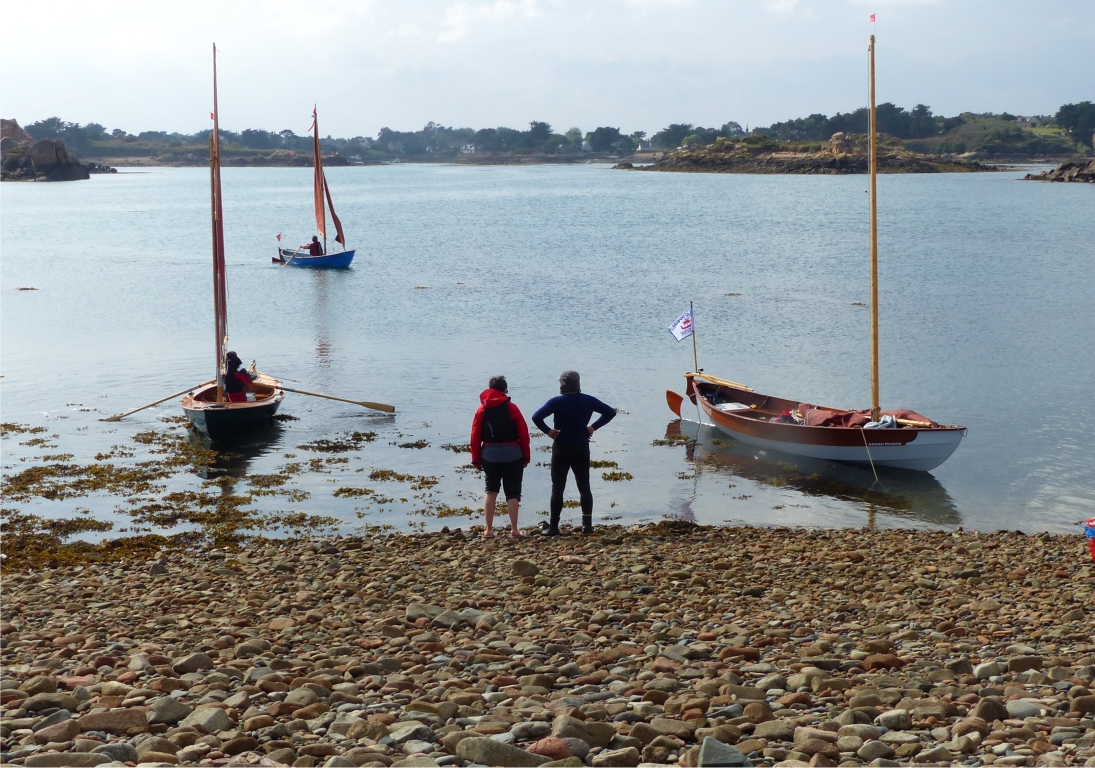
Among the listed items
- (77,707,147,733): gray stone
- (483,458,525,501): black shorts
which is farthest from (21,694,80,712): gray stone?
(483,458,525,501): black shorts

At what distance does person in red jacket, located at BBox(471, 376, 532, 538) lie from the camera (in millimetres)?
12961

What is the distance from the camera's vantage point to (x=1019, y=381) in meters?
29.1

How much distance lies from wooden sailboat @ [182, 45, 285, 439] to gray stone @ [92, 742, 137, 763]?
53.7ft

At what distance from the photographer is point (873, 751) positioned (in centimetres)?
595

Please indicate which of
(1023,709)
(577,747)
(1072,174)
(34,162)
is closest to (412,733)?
(577,747)

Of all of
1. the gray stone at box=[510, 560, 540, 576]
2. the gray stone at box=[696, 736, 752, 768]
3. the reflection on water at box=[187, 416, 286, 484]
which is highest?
the gray stone at box=[696, 736, 752, 768]

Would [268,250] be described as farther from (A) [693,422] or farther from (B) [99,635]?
(B) [99,635]

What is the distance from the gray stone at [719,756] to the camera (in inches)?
231

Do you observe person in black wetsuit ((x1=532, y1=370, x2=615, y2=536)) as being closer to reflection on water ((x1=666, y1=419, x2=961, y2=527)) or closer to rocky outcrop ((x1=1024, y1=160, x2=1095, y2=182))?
reflection on water ((x1=666, y1=419, x2=961, y2=527))

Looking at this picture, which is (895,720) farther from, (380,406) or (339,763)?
(380,406)

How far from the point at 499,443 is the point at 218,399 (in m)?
11.8

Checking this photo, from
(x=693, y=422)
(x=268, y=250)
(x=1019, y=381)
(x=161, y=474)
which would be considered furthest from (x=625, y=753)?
(x=268, y=250)

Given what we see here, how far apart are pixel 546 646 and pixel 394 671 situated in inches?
50.6

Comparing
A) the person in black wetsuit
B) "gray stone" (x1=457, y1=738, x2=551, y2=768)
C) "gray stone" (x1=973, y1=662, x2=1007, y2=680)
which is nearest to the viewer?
"gray stone" (x1=457, y1=738, x2=551, y2=768)
